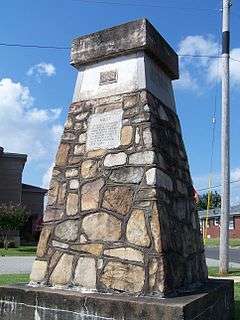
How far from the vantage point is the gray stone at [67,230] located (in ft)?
17.4

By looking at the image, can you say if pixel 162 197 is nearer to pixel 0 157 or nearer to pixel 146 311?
pixel 146 311

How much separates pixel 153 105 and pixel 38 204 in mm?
27369

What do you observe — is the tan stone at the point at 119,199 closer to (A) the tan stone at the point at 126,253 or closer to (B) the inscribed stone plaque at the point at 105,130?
(A) the tan stone at the point at 126,253

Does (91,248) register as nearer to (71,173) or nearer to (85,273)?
(85,273)

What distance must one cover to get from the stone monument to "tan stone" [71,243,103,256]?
0.04 ft

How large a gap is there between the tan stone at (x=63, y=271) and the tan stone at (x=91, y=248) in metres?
0.14

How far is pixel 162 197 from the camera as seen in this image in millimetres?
5020

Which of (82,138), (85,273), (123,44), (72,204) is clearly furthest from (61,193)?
(123,44)

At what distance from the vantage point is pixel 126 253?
15.9 ft

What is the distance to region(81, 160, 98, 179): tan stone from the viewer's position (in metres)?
5.42

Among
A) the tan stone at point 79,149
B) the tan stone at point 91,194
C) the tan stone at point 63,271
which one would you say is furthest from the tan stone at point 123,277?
the tan stone at point 79,149

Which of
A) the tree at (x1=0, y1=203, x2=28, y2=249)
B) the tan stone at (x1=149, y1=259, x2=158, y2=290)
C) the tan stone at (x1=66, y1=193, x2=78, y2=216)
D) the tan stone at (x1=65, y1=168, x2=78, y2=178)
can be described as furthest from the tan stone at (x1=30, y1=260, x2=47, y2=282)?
the tree at (x1=0, y1=203, x2=28, y2=249)

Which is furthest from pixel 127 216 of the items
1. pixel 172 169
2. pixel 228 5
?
pixel 228 5

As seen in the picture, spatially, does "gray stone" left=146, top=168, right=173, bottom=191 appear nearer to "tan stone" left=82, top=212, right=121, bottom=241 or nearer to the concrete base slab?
"tan stone" left=82, top=212, right=121, bottom=241
